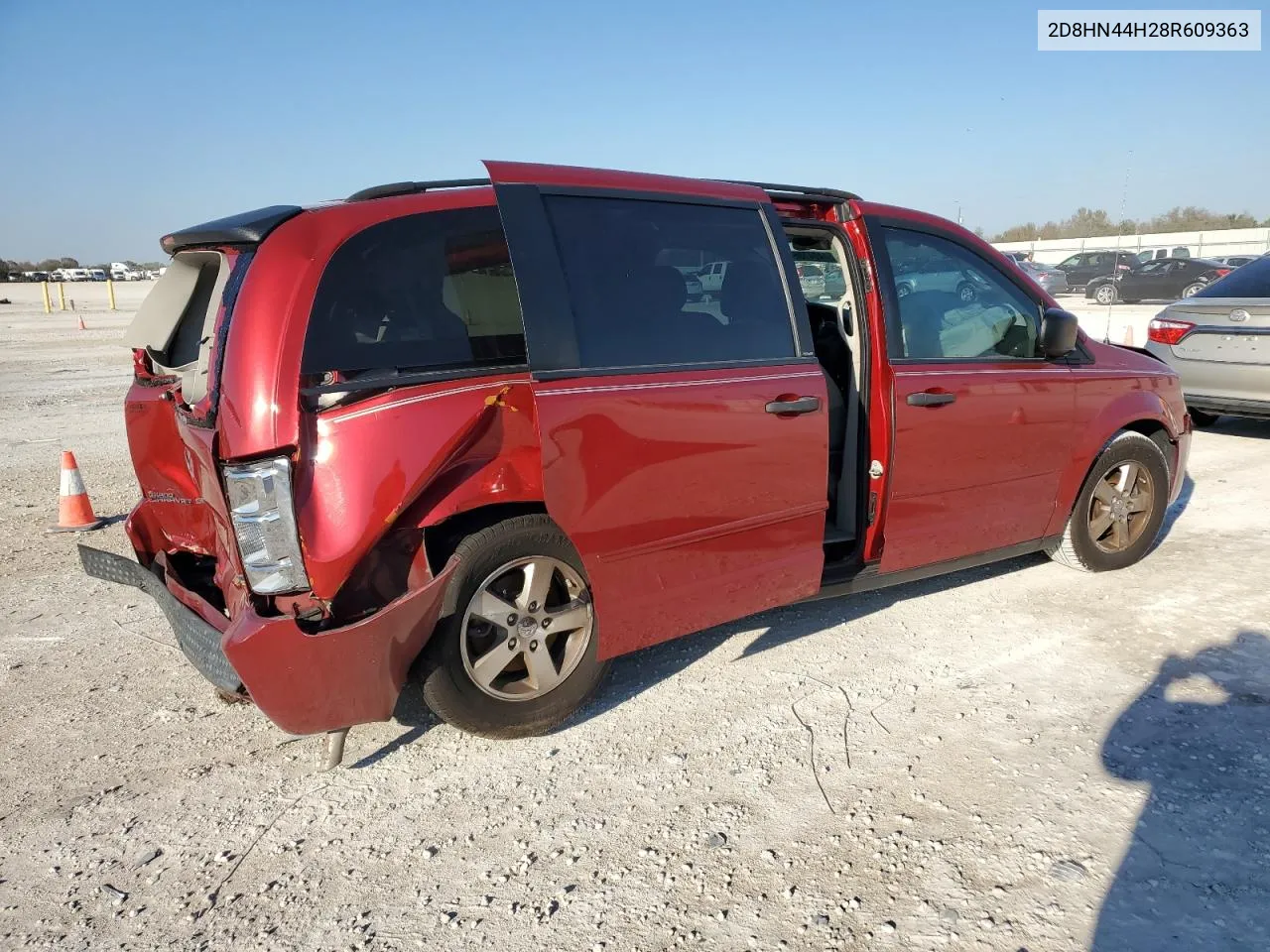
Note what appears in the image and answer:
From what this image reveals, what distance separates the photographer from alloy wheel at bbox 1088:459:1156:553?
15.6 feet

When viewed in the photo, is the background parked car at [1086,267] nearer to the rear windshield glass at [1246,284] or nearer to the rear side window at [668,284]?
the rear windshield glass at [1246,284]

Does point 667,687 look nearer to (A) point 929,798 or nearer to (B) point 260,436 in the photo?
(A) point 929,798

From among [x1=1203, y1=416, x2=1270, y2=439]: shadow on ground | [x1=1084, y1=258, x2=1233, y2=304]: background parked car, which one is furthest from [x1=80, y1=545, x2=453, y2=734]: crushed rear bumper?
[x1=1084, y1=258, x2=1233, y2=304]: background parked car

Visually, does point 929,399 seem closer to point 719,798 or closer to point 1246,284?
point 719,798

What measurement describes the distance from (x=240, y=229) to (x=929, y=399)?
2807mm

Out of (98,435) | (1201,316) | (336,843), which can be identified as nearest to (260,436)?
(336,843)

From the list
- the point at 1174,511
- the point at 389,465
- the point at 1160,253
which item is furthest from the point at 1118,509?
the point at 1160,253

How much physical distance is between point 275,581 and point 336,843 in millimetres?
820

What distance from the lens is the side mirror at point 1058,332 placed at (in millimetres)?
4145

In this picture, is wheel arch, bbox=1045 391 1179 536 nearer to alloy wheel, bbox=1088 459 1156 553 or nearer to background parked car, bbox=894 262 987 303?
alloy wheel, bbox=1088 459 1156 553

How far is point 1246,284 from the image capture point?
7.87 metres

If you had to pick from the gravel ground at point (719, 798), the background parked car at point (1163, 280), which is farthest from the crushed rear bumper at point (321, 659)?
the background parked car at point (1163, 280)

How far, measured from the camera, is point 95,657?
151 inches

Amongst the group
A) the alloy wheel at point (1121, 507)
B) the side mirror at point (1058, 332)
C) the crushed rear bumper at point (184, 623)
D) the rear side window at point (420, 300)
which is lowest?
the alloy wheel at point (1121, 507)
